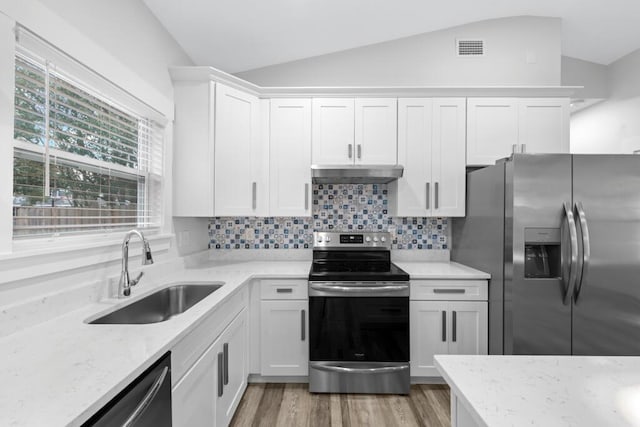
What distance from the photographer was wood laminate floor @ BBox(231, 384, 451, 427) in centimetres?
200

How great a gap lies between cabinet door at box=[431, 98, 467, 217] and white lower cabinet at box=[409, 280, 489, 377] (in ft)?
2.15

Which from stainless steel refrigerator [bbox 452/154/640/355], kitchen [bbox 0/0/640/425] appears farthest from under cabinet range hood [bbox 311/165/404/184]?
stainless steel refrigerator [bbox 452/154/640/355]

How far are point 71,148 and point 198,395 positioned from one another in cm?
125

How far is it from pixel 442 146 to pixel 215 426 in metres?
2.48

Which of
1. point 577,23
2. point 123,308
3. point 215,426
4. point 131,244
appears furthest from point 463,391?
point 577,23

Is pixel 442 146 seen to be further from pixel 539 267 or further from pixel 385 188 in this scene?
pixel 539 267

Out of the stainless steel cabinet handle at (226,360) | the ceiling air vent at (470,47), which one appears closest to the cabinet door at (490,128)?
the ceiling air vent at (470,47)

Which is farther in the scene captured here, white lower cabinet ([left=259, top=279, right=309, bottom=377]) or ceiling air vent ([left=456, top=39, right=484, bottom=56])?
ceiling air vent ([left=456, top=39, right=484, bottom=56])

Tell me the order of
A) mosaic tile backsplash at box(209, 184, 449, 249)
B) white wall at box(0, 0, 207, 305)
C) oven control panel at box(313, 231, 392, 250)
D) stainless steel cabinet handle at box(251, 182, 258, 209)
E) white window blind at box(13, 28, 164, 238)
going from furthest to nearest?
mosaic tile backsplash at box(209, 184, 449, 249) → oven control panel at box(313, 231, 392, 250) → stainless steel cabinet handle at box(251, 182, 258, 209) → white window blind at box(13, 28, 164, 238) → white wall at box(0, 0, 207, 305)

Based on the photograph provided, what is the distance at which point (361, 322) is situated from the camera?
2.27m

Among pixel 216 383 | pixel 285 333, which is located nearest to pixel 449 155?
pixel 285 333

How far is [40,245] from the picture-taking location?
1291mm

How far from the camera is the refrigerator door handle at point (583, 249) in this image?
76.5 inches

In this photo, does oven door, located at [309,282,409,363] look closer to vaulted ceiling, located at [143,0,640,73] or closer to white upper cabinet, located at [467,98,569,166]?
white upper cabinet, located at [467,98,569,166]
